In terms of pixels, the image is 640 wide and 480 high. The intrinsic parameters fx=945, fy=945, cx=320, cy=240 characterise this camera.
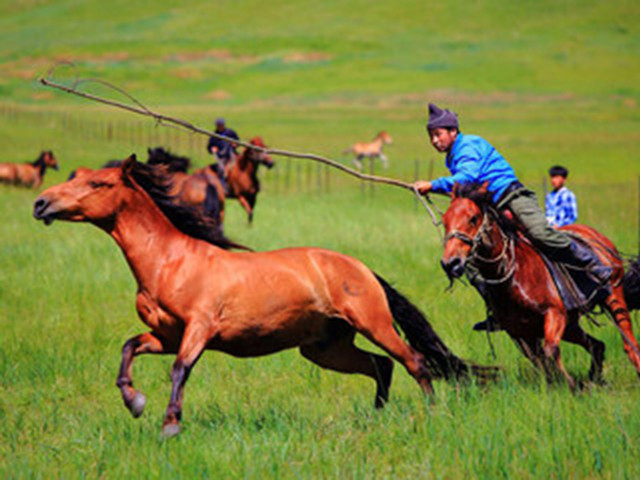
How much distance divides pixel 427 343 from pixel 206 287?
6.73 feet

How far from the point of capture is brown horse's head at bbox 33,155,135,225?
6984 mm

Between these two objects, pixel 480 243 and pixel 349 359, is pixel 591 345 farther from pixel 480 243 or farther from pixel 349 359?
pixel 349 359

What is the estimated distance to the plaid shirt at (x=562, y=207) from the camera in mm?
12555

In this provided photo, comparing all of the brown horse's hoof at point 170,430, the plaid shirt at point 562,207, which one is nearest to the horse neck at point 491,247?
the brown horse's hoof at point 170,430

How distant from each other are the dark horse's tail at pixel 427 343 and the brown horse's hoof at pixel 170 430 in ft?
7.00

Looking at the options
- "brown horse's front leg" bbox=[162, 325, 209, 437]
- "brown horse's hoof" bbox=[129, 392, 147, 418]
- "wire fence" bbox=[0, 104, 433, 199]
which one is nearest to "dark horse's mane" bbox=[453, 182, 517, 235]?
"brown horse's front leg" bbox=[162, 325, 209, 437]

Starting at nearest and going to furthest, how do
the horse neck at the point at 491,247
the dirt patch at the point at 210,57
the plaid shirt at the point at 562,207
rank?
the horse neck at the point at 491,247, the plaid shirt at the point at 562,207, the dirt patch at the point at 210,57

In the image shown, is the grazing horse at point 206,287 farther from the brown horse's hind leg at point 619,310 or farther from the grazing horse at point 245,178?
the grazing horse at point 245,178

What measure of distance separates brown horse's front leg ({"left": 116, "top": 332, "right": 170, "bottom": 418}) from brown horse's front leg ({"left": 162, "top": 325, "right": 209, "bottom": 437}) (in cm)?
25

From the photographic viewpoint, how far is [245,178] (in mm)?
22016

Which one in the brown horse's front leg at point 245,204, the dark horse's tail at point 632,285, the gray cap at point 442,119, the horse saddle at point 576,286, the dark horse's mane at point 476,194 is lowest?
the brown horse's front leg at point 245,204

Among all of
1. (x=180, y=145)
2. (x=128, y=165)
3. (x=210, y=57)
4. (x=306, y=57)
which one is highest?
(x=128, y=165)

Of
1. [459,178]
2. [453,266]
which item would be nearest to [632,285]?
[459,178]

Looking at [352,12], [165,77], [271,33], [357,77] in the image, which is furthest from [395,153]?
[352,12]
